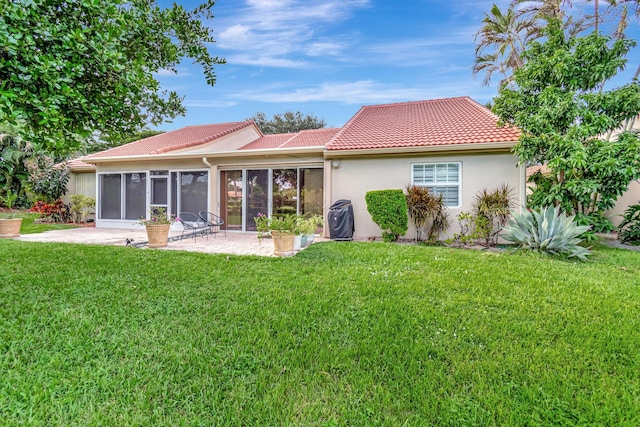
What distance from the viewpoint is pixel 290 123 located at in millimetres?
34219

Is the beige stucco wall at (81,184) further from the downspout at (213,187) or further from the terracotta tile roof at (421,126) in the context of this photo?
the terracotta tile roof at (421,126)

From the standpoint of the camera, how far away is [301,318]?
3951mm

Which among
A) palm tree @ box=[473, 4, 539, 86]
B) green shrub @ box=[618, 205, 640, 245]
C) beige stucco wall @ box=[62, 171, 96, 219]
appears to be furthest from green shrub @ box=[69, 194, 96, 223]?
palm tree @ box=[473, 4, 539, 86]

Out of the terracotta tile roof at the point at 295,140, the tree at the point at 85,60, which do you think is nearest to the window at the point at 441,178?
the terracotta tile roof at the point at 295,140

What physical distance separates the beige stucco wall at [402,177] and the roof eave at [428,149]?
26 cm

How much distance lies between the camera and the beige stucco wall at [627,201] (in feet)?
38.4

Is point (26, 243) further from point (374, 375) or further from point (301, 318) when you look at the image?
point (374, 375)

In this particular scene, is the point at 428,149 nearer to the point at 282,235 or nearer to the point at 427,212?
the point at 427,212

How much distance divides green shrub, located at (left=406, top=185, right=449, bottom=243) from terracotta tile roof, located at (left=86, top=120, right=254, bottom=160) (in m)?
9.48

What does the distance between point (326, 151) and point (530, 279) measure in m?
7.10

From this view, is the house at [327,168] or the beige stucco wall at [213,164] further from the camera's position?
the beige stucco wall at [213,164]

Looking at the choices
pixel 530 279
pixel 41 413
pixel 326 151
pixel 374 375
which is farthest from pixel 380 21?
pixel 41 413

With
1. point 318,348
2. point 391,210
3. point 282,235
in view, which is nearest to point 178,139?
point 282,235

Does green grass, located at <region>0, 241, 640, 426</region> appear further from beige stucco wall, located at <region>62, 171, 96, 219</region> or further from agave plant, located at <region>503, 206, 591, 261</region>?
beige stucco wall, located at <region>62, 171, 96, 219</region>
